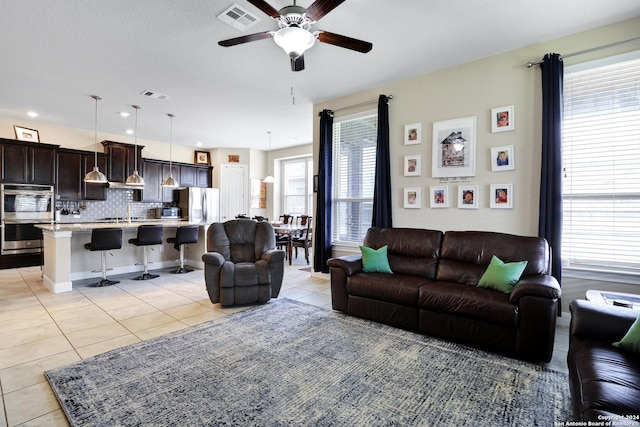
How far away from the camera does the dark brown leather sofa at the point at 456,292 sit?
98.3 inches

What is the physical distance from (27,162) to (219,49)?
5.32 metres

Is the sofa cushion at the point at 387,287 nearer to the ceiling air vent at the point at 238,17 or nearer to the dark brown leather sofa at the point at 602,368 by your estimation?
the dark brown leather sofa at the point at 602,368

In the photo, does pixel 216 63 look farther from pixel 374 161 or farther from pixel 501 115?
pixel 501 115

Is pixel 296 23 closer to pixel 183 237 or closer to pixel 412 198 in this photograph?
pixel 412 198

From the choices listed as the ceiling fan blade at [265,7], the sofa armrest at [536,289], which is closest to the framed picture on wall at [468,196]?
the sofa armrest at [536,289]

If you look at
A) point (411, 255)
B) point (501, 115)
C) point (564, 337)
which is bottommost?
point (564, 337)

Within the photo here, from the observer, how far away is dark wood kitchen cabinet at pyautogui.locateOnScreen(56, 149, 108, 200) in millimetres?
6652

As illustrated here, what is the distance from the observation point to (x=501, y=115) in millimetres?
3662

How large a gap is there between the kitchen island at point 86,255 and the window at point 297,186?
3.68m

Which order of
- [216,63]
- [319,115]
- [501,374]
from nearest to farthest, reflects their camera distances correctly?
1. [501,374]
2. [216,63]
3. [319,115]

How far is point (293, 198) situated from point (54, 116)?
5.75 m

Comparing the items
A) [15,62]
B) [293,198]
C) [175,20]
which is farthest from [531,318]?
[293,198]

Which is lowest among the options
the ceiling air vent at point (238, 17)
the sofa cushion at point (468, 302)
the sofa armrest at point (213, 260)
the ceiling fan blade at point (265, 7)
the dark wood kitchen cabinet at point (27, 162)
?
the sofa cushion at point (468, 302)

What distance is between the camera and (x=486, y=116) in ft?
12.4
